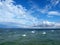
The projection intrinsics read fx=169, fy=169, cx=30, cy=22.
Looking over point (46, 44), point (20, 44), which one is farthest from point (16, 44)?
point (46, 44)

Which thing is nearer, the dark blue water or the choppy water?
the choppy water

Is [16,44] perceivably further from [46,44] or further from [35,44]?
[46,44]

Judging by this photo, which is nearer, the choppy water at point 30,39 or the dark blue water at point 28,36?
the choppy water at point 30,39

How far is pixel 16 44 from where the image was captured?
27.5 m

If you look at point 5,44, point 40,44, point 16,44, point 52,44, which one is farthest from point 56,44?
point 5,44

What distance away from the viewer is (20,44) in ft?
90.4

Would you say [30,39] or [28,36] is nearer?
[30,39]

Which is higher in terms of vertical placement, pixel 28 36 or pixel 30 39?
pixel 28 36

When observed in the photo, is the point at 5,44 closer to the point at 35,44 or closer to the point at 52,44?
the point at 35,44

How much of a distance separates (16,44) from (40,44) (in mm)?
3907

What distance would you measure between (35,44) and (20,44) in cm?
246

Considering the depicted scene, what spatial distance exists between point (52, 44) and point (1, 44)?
831 cm

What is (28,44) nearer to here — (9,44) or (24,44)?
Answer: (24,44)

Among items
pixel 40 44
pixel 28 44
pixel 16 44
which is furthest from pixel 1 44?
pixel 40 44
